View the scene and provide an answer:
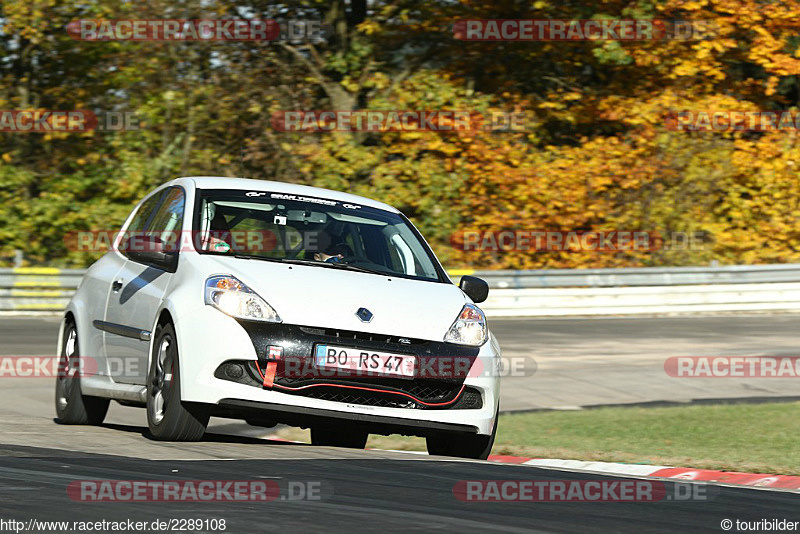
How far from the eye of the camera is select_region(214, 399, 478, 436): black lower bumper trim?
7160 millimetres

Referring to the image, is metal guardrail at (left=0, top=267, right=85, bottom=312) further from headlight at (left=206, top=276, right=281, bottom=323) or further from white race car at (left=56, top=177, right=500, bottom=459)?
headlight at (left=206, top=276, right=281, bottom=323)

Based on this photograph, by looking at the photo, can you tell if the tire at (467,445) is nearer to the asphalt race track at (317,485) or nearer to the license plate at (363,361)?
the asphalt race track at (317,485)

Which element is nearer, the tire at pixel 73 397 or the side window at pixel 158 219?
the side window at pixel 158 219

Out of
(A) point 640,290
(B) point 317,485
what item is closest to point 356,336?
(B) point 317,485

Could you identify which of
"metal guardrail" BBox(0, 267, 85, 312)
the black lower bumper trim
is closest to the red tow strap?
the black lower bumper trim

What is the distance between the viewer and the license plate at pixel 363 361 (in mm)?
7176

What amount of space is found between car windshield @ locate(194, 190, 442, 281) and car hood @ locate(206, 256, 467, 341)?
286 mm

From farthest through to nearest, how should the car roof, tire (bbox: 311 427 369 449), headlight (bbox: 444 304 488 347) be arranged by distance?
tire (bbox: 311 427 369 449), the car roof, headlight (bbox: 444 304 488 347)

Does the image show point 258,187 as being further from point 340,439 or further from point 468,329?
point 340,439

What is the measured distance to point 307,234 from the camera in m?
8.35

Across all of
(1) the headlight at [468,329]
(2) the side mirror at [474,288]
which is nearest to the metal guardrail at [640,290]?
(2) the side mirror at [474,288]

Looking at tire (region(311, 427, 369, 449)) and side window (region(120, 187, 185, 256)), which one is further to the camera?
tire (region(311, 427, 369, 449))

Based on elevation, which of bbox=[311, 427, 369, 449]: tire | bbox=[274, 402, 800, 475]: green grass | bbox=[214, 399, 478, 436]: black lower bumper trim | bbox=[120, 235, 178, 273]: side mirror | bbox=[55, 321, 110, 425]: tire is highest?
bbox=[120, 235, 178, 273]: side mirror

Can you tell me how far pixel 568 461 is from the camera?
8.78 metres
